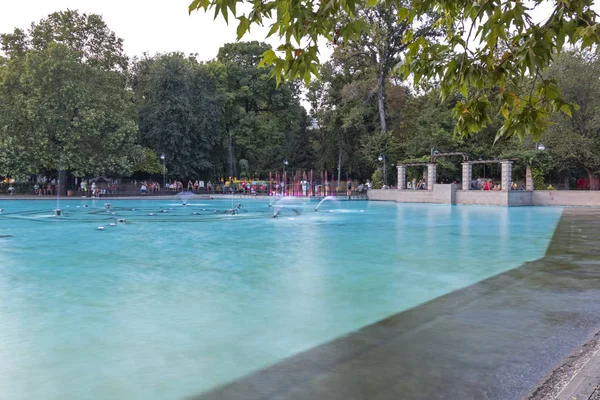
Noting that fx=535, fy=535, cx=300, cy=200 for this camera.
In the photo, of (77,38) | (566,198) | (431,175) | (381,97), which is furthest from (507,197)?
(77,38)

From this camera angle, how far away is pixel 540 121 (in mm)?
4219

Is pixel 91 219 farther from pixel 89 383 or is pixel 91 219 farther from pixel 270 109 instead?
pixel 270 109

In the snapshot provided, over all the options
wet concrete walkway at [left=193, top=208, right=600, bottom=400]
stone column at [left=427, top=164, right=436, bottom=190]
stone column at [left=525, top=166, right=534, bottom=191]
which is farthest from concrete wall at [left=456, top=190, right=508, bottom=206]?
wet concrete walkway at [left=193, top=208, right=600, bottom=400]

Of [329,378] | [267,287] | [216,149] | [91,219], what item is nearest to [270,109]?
[216,149]

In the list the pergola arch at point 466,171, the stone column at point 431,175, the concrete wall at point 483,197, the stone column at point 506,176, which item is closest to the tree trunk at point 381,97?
the pergola arch at point 466,171

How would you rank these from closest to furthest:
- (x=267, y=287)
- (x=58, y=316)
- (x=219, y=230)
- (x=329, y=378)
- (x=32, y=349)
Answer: (x=329, y=378) < (x=32, y=349) < (x=58, y=316) < (x=267, y=287) < (x=219, y=230)

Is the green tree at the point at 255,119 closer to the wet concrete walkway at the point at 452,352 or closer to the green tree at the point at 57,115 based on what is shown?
the green tree at the point at 57,115

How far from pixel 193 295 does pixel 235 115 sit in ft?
188

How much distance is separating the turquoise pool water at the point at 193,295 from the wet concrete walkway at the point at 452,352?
1.32 feet

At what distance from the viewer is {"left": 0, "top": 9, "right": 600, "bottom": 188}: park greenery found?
4456 cm

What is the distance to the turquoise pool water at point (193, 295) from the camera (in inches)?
210

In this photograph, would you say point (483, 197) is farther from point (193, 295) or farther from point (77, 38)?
point (77, 38)

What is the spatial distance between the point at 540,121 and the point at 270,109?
2662 inches

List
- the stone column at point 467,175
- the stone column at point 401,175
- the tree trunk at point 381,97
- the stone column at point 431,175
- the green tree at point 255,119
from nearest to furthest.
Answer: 1. the stone column at point 467,175
2. the stone column at point 431,175
3. the stone column at point 401,175
4. the tree trunk at point 381,97
5. the green tree at point 255,119
